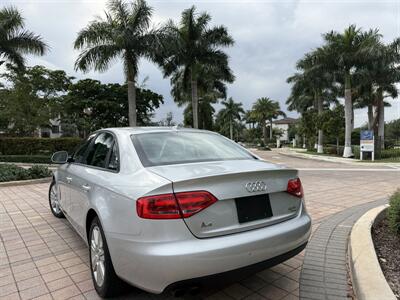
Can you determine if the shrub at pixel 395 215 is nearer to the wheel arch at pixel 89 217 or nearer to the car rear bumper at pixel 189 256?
the car rear bumper at pixel 189 256

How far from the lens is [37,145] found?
18.3m

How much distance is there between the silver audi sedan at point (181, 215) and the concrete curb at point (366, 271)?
0.57 meters

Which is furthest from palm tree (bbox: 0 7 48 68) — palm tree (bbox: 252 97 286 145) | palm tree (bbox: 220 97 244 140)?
palm tree (bbox: 220 97 244 140)

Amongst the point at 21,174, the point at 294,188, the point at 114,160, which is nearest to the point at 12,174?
the point at 21,174

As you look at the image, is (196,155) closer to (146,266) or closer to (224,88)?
(146,266)

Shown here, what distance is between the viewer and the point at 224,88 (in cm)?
2736

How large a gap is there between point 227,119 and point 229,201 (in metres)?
53.2

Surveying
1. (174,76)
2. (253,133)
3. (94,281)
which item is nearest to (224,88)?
(174,76)

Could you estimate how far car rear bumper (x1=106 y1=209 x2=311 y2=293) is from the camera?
6.40ft

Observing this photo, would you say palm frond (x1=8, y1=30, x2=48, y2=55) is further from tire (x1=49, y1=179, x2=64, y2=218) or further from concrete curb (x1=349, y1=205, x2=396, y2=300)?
concrete curb (x1=349, y1=205, x2=396, y2=300)

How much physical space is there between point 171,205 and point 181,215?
0.32 ft

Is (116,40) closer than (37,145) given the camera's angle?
Yes

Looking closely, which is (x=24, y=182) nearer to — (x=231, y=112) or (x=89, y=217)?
(x=89, y=217)

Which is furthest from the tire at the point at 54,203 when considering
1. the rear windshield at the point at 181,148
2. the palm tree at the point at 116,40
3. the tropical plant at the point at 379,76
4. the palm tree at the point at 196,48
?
the tropical plant at the point at 379,76
